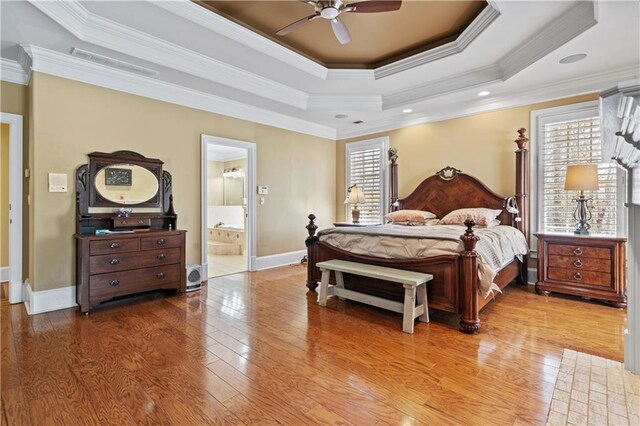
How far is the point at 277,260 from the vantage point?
18.1ft

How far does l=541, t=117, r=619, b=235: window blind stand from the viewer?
362 cm

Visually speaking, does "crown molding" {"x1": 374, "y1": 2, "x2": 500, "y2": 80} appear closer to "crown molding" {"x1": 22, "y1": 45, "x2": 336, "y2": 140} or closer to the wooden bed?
the wooden bed

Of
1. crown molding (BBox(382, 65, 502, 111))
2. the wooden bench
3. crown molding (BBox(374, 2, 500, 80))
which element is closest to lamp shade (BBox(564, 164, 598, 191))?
crown molding (BBox(382, 65, 502, 111))

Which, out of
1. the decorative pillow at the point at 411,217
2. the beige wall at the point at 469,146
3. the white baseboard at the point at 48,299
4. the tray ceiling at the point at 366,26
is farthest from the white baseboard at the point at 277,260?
the tray ceiling at the point at 366,26

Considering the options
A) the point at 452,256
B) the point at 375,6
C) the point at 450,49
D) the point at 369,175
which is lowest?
the point at 452,256

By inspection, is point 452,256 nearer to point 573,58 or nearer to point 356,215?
point 573,58

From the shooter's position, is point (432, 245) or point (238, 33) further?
point (238, 33)

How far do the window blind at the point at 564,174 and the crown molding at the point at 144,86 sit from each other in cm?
388

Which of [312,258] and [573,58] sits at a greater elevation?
[573,58]

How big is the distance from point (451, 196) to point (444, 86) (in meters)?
Answer: 1.59

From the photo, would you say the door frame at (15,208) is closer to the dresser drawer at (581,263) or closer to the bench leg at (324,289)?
the bench leg at (324,289)

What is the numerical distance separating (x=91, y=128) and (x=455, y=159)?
15.9 ft

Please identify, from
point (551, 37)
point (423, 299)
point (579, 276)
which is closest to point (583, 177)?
point (579, 276)

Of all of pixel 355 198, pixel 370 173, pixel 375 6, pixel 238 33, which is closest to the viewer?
pixel 375 6
